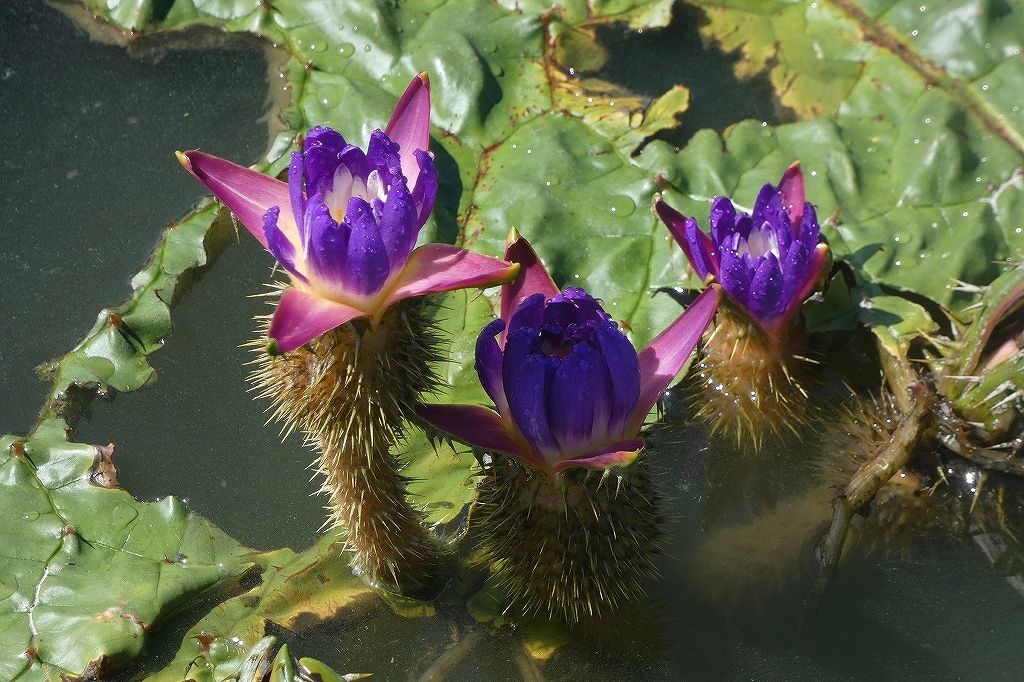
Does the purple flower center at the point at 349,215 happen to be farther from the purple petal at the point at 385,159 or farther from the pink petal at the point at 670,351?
the pink petal at the point at 670,351

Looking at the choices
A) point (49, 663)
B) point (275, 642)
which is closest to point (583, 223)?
point (275, 642)

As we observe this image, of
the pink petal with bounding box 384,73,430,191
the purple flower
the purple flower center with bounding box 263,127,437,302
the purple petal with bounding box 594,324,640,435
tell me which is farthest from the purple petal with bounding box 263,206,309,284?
the purple flower

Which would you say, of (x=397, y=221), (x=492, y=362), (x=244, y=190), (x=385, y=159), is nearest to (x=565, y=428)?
(x=492, y=362)

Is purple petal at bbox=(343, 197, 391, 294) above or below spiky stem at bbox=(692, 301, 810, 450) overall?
above

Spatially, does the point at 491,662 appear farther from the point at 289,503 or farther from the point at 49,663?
the point at 49,663

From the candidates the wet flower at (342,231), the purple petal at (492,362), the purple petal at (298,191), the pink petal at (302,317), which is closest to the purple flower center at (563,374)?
the purple petal at (492,362)

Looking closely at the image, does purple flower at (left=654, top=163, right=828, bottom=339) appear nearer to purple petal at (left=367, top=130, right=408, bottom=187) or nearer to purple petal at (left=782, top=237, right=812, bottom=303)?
purple petal at (left=782, top=237, right=812, bottom=303)

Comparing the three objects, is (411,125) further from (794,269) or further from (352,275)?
(794,269)

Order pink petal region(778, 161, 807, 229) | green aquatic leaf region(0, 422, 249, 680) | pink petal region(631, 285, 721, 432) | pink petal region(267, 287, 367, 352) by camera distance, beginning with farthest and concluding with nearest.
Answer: pink petal region(778, 161, 807, 229), green aquatic leaf region(0, 422, 249, 680), pink petal region(631, 285, 721, 432), pink petal region(267, 287, 367, 352)
